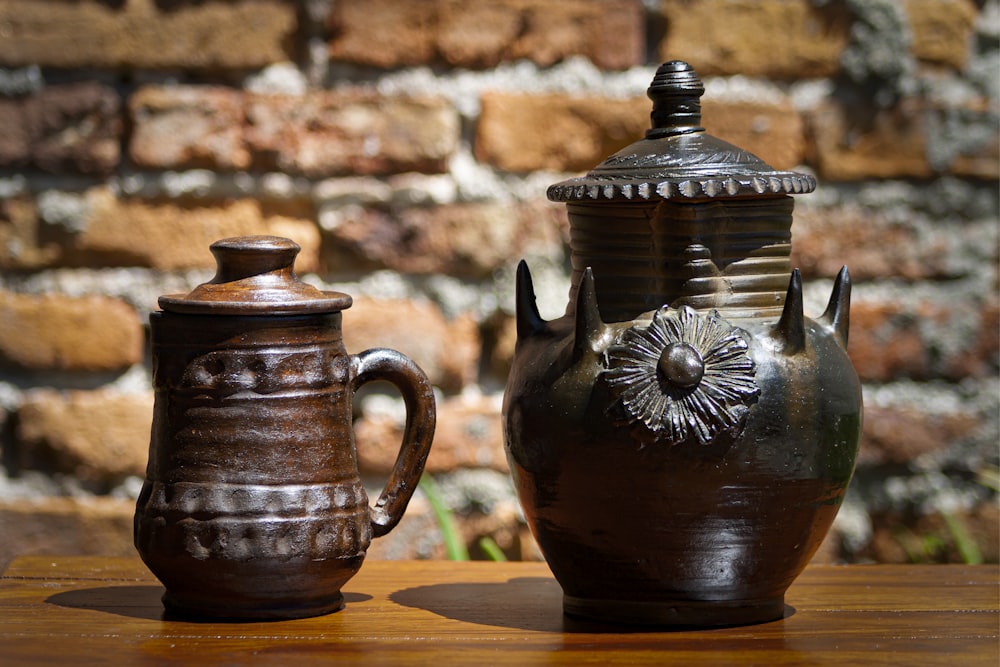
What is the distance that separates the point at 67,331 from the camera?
156 centimetres

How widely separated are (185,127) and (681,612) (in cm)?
86

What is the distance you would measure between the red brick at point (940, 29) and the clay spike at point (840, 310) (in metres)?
0.64

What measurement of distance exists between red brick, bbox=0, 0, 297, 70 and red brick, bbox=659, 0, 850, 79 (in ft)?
1.58

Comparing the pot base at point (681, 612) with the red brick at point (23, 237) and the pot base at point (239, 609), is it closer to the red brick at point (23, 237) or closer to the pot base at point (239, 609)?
the pot base at point (239, 609)

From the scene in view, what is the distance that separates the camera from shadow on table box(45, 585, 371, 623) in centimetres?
108

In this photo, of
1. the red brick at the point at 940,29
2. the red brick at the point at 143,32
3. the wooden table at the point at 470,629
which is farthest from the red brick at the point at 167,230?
the red brick at the point at 940,29

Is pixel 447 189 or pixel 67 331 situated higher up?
pixel 447 189

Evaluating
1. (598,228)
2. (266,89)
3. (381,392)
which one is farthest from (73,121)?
(598,228)

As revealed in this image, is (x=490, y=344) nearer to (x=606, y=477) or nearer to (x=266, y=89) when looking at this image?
(x=266, y=89)

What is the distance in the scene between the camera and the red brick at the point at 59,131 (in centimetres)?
155

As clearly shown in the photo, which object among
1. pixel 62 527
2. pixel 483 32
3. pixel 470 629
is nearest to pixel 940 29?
pixel 483 32

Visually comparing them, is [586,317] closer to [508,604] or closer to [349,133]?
[508,604]

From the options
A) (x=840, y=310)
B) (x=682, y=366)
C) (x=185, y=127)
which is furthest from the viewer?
(x=185, y=127)

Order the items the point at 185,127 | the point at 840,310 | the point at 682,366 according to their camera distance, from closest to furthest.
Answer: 1. the point at 682,366
2. the point at 840,310
3. the point at 185,127
